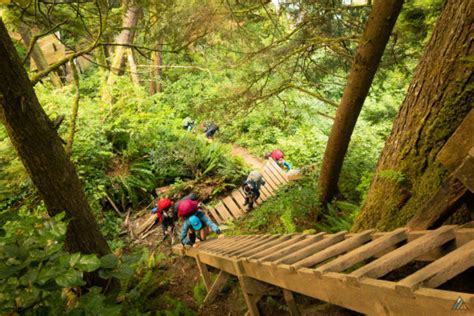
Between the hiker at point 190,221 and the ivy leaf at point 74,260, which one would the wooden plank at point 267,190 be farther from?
the ivy leaf at point 74,260

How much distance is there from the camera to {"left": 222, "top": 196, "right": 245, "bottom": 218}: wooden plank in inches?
392

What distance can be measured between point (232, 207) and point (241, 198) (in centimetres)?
47

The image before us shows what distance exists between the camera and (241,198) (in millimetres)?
10430

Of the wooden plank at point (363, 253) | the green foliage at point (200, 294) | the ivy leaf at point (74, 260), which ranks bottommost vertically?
the green foliage at point (200, 294)

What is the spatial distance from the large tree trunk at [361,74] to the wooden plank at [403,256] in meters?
3.23

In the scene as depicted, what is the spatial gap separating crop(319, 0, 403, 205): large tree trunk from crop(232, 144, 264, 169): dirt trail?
6.72m

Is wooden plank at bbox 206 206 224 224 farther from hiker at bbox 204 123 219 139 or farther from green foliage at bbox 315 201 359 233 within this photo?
hiker at bbox 204 123 219 139

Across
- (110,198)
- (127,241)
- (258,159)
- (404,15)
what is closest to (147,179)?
(110,198)

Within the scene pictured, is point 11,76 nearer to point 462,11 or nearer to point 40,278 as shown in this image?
point 40,278

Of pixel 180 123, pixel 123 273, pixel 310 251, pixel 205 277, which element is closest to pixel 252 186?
pixel 205 277

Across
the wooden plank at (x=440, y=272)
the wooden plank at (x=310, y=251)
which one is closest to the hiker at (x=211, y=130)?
the wooden plank at (x=310, y=251)
